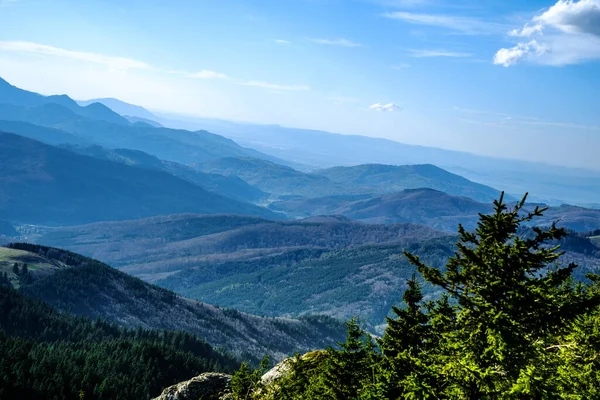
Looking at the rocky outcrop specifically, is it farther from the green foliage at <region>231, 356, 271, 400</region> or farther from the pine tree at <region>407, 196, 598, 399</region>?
the pine tree at <region>407, 196, 598, 399</region>

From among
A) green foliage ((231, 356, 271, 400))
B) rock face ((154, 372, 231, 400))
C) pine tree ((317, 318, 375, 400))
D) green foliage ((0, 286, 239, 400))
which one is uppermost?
pine tree ((317, 318, 375, 400))

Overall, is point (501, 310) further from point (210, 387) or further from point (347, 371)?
point (210, 387)

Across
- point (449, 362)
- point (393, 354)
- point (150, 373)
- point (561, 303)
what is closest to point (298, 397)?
point (393, 354)

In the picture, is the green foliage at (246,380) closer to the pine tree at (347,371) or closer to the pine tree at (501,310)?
the pine tree at (347,371)

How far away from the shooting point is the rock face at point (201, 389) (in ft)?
174

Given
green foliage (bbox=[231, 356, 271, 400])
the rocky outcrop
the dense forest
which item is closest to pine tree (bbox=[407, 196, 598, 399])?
the dense forest

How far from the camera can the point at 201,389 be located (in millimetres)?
54250

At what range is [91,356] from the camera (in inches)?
4424

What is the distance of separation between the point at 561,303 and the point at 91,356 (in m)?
117

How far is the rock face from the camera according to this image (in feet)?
174

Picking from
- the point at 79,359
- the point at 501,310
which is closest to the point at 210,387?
the point at 501,310

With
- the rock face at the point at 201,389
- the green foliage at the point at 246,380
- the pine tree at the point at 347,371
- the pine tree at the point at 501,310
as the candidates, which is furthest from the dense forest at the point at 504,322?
the rock face at the point at 201,389

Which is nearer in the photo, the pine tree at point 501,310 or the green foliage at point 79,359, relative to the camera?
the pine tree at point 501,310

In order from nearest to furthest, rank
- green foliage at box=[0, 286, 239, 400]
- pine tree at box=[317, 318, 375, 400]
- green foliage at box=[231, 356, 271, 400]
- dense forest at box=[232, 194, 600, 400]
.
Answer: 1. dense forest at box=[232, 194, 600, 400]
2. pine tree at box=[317, 318, 375, 400]
3. green foliage at box=[231, 356, 271, 400]
4. green foliage at box=[0, 286, 239, 400]
